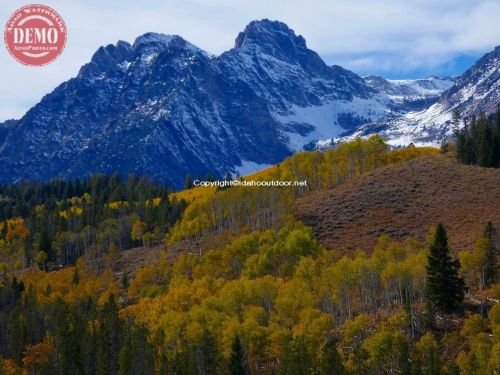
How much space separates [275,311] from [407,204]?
5725 centimetres

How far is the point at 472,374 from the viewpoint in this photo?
3381 inches

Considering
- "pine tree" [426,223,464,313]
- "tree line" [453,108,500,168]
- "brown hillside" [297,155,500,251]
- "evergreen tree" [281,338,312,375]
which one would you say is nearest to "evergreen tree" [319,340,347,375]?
"evergreen tree" [281,338,312,375]

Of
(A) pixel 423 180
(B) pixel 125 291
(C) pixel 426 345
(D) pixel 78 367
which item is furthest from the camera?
(A) pixel 423 180

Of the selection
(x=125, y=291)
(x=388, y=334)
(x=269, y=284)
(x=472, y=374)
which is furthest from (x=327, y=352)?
(x=125, y=291)

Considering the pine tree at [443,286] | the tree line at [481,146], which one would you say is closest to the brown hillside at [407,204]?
the tree line at [481,146]

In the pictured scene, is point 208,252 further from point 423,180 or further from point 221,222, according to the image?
point 423,180

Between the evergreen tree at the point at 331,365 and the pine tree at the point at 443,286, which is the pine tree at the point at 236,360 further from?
the pine tree at the point at 443,286

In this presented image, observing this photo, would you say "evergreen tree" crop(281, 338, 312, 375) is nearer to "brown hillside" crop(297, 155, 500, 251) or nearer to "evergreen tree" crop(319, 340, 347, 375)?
"evergreen tree" crop(319, 340, 347, 375)

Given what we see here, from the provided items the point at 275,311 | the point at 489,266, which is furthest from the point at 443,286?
the point at 275,311

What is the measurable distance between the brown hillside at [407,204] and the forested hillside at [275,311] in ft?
5.69

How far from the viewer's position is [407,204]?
16488cm

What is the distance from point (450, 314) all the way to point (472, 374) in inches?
757

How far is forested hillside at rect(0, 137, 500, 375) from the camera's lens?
95875mm

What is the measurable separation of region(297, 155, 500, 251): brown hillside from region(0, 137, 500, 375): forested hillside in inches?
68.3
